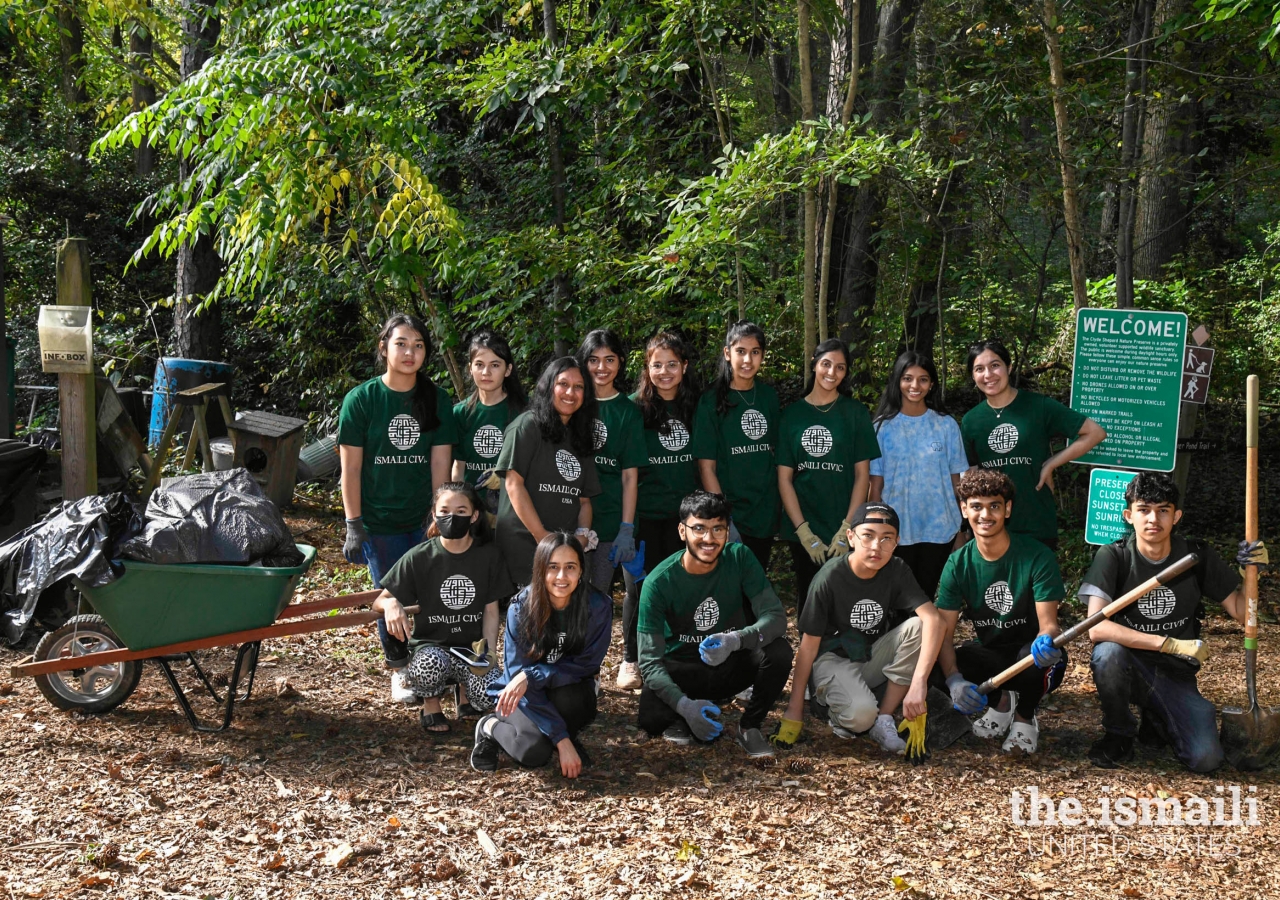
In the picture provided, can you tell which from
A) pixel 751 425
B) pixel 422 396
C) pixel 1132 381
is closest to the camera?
pixel 422 396

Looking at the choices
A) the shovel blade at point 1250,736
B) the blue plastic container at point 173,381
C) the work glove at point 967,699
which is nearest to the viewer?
the shovel blade at point 1250,736

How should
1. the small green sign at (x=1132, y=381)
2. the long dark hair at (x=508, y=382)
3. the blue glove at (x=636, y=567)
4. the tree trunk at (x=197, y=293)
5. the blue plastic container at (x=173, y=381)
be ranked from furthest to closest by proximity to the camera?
the tree trunk at (x=197, y=293) < the blue plastic container at (x=173, y=381) < the small green sign at (x=1132, y=381) < the blue glove at (x=636, y=567) < the long dark hair at (x=508, y=382)

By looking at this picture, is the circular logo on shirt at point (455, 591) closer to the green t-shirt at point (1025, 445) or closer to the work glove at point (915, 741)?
the work glove at point (915, 741)

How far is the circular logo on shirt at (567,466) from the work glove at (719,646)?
1.01 metres

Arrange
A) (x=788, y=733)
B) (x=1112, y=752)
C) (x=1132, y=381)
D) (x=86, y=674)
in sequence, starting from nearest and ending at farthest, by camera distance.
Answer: (x=1112, y=752) → (x=788, y=733) → (x=86, y=674) → (x=1132, y=381)

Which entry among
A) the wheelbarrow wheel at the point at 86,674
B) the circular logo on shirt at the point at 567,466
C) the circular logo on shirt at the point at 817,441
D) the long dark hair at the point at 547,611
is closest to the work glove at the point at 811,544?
the circular logo on shirt at the point at 817,441

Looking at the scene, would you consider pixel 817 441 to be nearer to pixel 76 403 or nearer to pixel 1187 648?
pixel 1187 648

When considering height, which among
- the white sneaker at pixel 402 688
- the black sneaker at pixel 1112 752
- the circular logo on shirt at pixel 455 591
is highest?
the circular logo on shirt at pixel 455 591


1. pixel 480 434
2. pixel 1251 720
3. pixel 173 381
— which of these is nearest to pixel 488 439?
pixel 480 434

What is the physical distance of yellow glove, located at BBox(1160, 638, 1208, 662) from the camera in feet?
13.6

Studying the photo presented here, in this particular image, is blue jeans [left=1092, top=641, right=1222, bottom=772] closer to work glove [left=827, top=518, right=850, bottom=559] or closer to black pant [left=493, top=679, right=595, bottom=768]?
work glove [left=827, top=518, right=850, bottom=559]

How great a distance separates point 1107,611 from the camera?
425 centimetres

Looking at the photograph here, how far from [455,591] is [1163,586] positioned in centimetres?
292

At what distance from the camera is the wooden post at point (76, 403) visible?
261 inches
